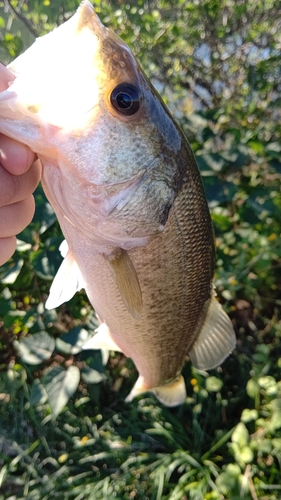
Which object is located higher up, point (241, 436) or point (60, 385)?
point (60, 385)

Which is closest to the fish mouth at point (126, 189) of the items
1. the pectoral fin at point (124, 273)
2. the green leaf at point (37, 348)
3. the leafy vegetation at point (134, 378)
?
the pectoral fin at point (124, 273)

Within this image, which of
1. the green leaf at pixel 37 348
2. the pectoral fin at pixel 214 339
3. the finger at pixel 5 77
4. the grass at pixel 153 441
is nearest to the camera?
the finger at pixel 5 77

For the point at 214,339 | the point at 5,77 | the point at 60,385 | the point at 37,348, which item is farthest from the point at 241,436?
the point at 5,77

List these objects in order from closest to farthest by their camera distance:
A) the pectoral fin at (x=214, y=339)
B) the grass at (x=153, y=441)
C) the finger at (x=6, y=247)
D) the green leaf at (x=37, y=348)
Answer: the finger at (x=6, y=247) < the pectoral fin at (x=214, y=339) < the green leaf at (x=37, y=348) < the grass at (x=153, y=441)

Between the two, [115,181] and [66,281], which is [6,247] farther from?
[115,181]

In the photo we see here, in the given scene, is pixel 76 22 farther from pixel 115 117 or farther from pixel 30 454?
pixel 30 454

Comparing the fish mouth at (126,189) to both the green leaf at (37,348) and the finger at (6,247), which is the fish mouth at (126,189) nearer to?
the finger at (6,247)
